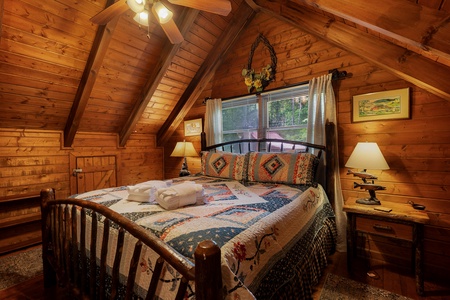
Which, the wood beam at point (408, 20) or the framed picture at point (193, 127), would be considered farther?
the framed picture at point (193, 127)

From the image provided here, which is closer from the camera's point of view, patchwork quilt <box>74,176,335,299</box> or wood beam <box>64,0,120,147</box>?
patchwork quilt <box>74,176,335,299</box>

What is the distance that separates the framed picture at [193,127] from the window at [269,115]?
496mm

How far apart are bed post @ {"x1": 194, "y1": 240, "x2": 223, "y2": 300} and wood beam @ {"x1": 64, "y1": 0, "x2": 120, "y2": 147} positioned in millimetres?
2371

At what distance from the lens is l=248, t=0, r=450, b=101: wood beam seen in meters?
1.70

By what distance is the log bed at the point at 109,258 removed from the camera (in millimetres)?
694

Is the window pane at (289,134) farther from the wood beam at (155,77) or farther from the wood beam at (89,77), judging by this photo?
the wood beam at (89,77)

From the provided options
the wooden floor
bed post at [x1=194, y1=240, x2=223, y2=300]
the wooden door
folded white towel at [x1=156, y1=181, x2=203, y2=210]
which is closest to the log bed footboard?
bed post at [x1=194, y1=240, x2=223, y2=300]

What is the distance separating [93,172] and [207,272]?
11.3 feet

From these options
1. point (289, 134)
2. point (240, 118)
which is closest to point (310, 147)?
point (289, 134)

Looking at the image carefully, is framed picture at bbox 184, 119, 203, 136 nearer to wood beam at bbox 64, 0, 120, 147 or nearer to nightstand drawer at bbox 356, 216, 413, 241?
wood beam at bbox 64, 0, 120, 147

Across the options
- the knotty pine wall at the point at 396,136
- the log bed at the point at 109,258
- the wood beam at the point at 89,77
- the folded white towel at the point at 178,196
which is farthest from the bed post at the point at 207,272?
the wood beam at the point at 89,77

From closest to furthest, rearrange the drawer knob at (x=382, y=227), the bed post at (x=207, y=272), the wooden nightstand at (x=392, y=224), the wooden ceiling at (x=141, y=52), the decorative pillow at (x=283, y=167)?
the bed post at (x=207, y=272) < the wooden ceiling at (x=141, y=52) < the wooden nightstand at (x=392, y=224) < the drawer knob at (x=382, y=227) < the decorative pillow at (x=283, y=167)

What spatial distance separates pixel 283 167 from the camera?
2.34 meters

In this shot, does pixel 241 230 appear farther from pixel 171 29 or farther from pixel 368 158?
pixel 171 29
